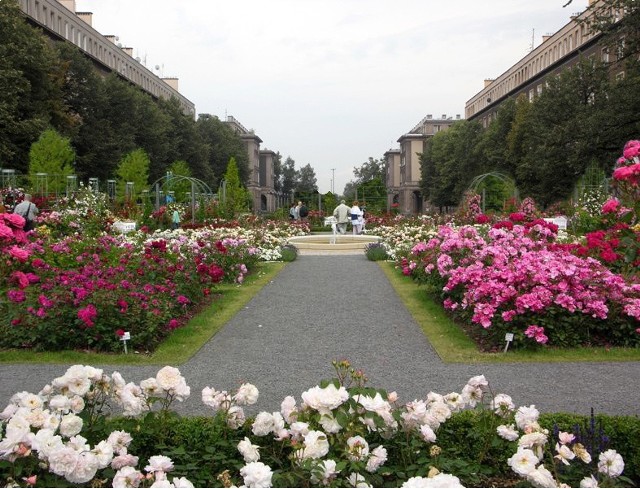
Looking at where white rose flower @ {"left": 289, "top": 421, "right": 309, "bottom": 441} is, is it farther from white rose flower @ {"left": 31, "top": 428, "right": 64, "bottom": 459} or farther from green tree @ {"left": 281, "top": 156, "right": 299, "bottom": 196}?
green tree @ {"left": 281, "top": 156, "right": 299, "bottom": 196}

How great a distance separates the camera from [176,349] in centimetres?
851

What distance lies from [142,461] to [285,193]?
5446 inches

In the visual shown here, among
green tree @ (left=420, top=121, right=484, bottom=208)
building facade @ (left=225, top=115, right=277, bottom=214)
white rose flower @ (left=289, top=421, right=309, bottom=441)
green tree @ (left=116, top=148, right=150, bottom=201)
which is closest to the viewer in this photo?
white rose flower @ (left=289, top=421, right=309, bottom=441)

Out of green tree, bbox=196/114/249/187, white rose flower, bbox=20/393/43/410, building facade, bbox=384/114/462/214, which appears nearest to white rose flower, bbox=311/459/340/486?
white rose flower, bbox=20/393/43/410

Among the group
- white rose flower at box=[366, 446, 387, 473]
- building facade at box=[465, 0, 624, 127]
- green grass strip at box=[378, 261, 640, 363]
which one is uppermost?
building facade at box=[465, 0, 624, 127]

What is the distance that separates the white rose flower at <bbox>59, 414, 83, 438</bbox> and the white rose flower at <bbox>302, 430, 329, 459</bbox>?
1.12 meters

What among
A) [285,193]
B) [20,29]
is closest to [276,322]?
[20,29]

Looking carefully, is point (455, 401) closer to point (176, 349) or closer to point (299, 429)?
point (299, 429)

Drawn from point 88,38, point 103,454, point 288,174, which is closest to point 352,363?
point 103,454

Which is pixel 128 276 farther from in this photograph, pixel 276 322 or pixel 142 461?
pixel 142 461

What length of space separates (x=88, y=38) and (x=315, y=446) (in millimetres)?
62440

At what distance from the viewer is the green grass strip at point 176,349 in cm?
794

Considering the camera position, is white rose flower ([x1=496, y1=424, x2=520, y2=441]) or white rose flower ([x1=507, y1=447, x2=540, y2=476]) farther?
white rose flower ([x1=496, y1=424, x2=520, y2=441])

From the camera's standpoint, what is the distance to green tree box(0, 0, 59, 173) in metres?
32.7
